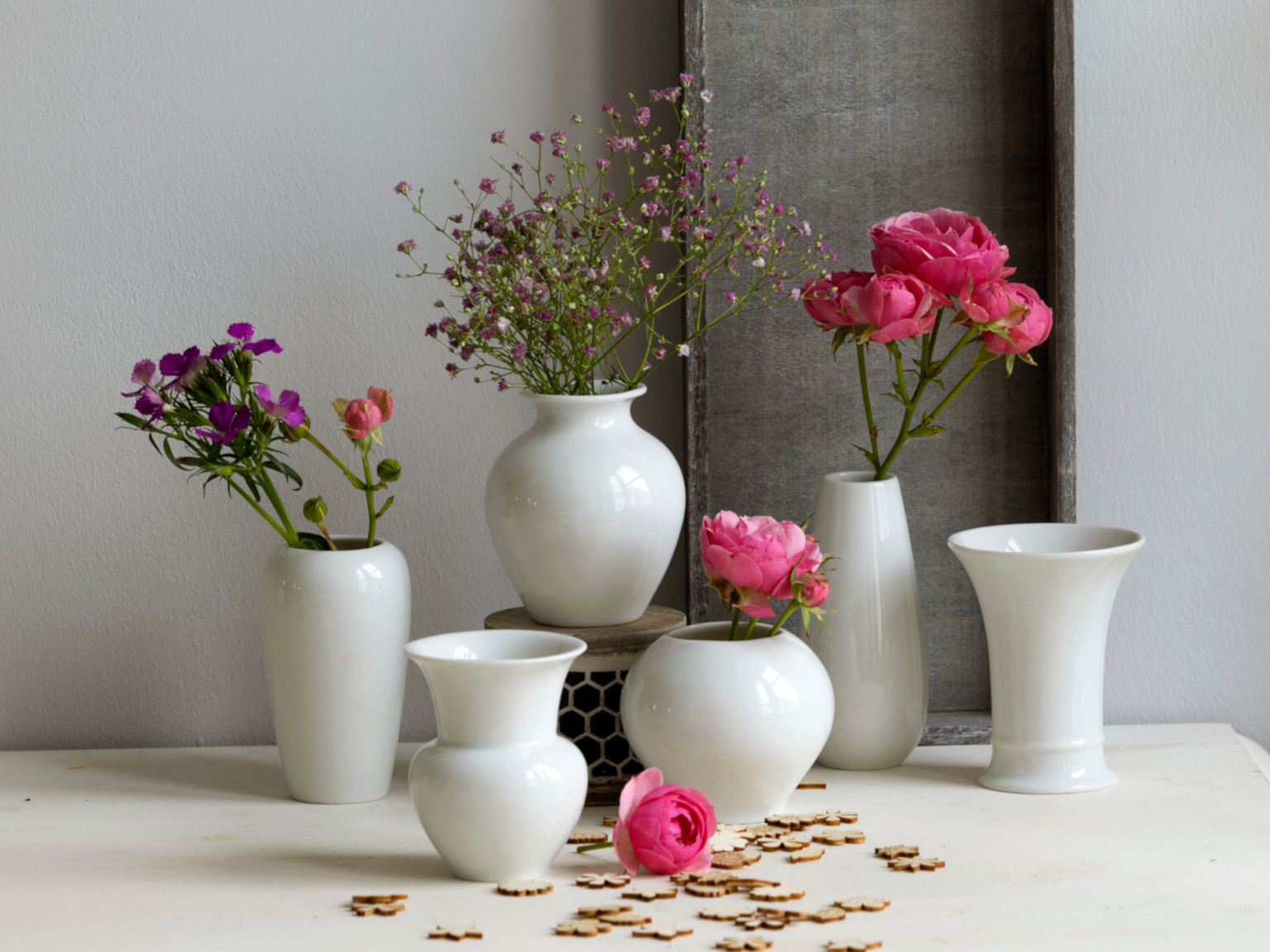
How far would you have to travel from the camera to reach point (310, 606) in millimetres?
937

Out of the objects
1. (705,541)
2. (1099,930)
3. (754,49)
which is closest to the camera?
(1099,930)

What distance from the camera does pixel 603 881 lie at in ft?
2.62

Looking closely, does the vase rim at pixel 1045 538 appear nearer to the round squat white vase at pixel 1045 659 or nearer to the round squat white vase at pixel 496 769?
the round squat white vase at pixel 1045 659

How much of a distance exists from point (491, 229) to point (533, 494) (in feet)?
0.65

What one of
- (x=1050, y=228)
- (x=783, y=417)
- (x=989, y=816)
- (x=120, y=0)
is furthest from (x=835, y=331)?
(x=120, y=0)

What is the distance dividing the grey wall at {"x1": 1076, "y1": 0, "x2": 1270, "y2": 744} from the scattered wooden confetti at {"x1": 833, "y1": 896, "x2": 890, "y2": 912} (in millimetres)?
516

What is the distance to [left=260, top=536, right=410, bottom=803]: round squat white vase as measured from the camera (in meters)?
0.94

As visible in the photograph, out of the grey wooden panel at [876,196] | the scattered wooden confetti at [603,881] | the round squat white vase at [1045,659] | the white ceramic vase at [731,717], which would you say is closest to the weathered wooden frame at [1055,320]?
the grey wooden panel at [876,196]

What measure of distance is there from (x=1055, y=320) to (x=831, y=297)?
236 millimetres

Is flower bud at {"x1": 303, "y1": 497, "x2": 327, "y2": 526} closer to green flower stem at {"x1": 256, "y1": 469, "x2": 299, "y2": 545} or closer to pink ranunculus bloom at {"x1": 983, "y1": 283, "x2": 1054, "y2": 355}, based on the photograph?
green flower stem at {"x1": 256, "y1": 469, "x2": 299, "y2": 545}

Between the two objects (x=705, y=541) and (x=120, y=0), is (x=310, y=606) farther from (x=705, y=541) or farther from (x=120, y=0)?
(x=120, y=0)

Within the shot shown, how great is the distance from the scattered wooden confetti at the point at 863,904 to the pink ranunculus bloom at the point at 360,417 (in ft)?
1.50

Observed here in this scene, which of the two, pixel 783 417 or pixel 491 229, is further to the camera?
pixel 783 417

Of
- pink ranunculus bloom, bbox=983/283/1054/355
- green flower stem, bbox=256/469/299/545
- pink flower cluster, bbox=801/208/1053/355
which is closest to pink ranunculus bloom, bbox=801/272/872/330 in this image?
pink flower cluster, bbox=801/208/1053/355
